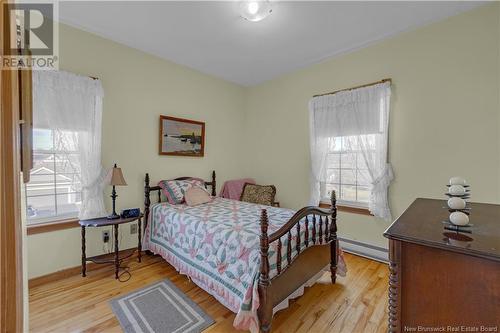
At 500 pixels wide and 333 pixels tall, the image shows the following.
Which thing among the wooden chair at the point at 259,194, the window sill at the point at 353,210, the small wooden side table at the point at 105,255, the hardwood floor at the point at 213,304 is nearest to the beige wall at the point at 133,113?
the small wooden side table at the point at 105,255

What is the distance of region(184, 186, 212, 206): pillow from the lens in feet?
9.73

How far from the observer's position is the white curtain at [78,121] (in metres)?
2.22

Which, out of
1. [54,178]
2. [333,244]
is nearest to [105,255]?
[54,178]

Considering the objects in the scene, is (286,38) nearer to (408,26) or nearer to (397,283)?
(408,26)

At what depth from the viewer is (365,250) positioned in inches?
114

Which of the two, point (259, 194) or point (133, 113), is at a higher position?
point (133, 113)

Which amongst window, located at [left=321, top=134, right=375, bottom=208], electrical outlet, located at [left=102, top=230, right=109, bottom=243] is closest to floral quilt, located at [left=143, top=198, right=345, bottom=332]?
electrical outlet, located at [left=102, top=230, right=109, bottom=243]

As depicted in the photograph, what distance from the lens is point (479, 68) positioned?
85.1 inches

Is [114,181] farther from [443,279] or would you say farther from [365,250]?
[365,250]

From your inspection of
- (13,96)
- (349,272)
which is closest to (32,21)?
(13,96)

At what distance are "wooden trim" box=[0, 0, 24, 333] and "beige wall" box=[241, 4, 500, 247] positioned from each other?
317cm

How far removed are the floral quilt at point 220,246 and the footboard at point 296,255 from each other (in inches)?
1.8

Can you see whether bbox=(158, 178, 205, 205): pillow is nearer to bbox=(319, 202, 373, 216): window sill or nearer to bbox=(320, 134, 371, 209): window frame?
bbox=(320, 134, 371, 209): window frame

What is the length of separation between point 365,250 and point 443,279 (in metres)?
2.24
